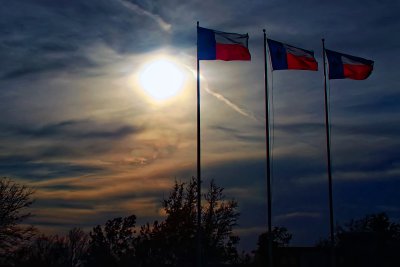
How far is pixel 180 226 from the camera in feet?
252

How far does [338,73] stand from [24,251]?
31540 mm

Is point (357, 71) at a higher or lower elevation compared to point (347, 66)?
lower

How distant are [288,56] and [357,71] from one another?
16.2 ft

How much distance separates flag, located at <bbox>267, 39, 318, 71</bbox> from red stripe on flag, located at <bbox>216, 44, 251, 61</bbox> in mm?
2575

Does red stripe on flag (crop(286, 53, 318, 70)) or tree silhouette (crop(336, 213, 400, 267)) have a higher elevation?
red stripe on flag (crop(286, 53, 318, 70))

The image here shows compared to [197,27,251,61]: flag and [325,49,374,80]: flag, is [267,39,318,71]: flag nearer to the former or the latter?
[197,27,251,61]: flag

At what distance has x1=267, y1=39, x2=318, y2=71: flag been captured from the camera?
116ft

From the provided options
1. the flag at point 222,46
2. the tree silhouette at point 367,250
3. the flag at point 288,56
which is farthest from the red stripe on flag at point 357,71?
the tree silhouette at point 367,250

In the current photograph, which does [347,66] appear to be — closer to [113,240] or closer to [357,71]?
[357,71]

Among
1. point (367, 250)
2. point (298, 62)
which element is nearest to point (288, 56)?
point (298, 62)

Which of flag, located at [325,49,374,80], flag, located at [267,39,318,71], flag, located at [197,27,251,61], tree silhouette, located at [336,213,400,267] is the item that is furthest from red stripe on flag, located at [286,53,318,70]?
tree silhouette, located at [336,213,400,267]

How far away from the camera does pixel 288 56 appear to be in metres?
35.5

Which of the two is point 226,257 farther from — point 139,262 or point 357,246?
point 357,246

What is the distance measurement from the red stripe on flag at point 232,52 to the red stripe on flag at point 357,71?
7563 mm
